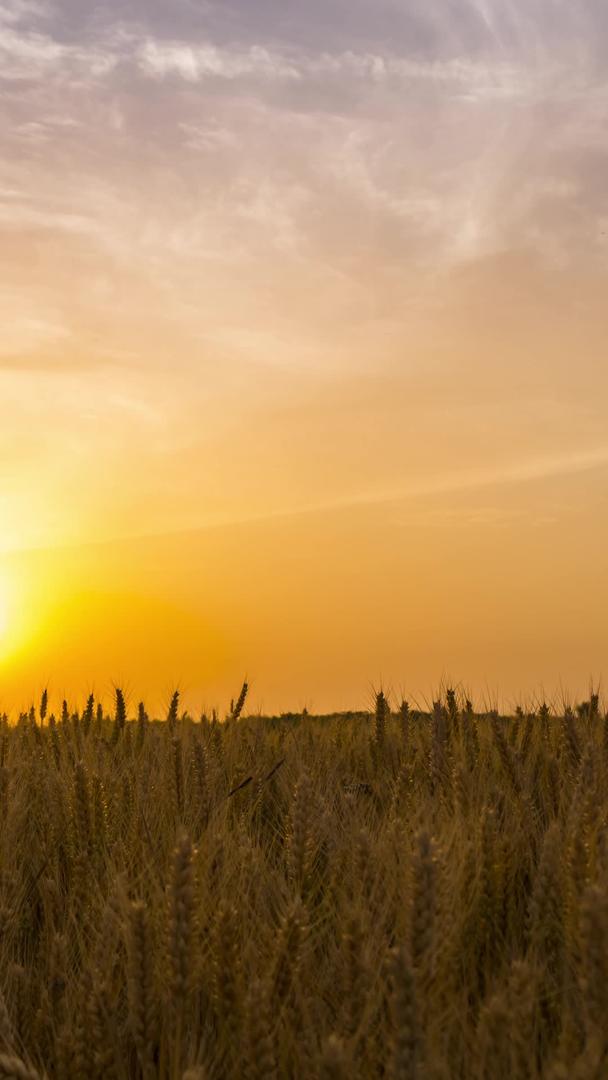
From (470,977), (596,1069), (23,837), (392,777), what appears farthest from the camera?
(392,777)

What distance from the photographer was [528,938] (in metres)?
3.01

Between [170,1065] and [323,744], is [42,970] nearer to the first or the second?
[170,1065]

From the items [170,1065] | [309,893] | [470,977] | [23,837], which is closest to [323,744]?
[23,837]

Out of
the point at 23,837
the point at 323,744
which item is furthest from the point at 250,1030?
the point at 323,744

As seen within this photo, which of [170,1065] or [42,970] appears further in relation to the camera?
[42,970]

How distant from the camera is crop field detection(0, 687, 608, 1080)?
2.22 m

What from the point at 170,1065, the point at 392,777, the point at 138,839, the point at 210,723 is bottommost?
the point at 170,1065

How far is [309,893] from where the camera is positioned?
3238mm

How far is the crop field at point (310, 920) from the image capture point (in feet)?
7.28

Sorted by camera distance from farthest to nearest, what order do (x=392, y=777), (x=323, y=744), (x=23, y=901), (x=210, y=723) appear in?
1. (x=210, y=723)
2. (x=323, y=744)
3. (x=392, y=777)
4. (x=23, y=901)

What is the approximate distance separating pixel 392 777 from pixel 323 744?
805 mm

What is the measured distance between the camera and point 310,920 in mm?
3229

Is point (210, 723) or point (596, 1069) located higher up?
point (210, 723)

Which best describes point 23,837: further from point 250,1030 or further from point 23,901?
point 250,1030
